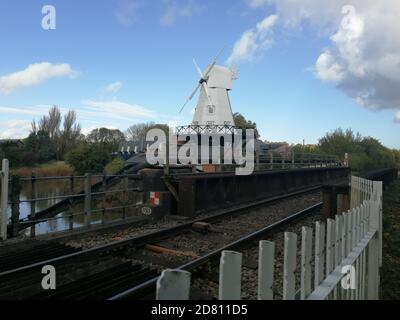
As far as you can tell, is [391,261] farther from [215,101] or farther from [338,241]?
[215,101]

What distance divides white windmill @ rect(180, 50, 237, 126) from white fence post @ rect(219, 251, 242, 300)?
2427 inches

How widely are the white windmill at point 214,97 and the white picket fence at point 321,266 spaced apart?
58214 mm

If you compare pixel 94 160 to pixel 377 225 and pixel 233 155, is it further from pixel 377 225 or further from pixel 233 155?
pixel 377 225

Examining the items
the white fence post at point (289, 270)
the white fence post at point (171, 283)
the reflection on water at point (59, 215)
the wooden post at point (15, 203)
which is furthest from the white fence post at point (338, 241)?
the wooden post at point (15, 203)

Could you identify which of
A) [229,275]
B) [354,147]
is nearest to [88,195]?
[229,275]

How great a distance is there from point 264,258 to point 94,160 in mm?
51923

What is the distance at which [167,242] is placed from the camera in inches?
348

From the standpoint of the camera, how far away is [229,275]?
6.28ft

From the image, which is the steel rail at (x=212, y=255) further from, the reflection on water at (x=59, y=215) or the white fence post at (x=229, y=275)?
the reflection on water at (x=59, y=215)

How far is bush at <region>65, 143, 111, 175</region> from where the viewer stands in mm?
50031

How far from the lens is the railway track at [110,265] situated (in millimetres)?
4594

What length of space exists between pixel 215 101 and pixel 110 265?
61233mm

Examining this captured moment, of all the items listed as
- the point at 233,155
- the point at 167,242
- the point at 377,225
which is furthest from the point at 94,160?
the point at 377,225
